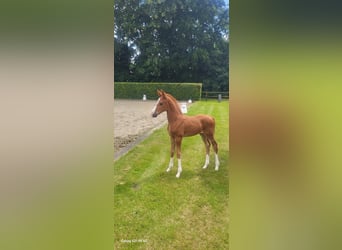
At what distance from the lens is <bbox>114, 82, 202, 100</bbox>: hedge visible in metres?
0.99

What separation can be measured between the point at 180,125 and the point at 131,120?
0.60ft

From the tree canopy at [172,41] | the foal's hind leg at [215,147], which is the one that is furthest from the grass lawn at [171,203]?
the tree canopy at [172,41]

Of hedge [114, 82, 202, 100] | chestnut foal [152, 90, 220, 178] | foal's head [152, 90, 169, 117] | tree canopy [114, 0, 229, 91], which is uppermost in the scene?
tree canopy [114, 0, 229, 91]

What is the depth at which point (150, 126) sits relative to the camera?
1.04 metres

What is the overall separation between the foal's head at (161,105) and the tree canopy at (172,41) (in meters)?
0.05

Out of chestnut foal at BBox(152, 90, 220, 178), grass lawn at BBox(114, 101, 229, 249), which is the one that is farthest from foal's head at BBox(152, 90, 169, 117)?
grass lawn at BBox(114, 101, 229, 249)

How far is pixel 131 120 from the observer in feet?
3.29

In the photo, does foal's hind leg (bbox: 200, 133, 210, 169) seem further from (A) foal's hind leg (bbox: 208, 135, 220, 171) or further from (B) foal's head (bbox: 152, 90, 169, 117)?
(B) foal's head (bbox: 152, 90, 169, 117)

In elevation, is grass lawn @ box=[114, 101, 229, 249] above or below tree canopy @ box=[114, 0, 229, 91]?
below

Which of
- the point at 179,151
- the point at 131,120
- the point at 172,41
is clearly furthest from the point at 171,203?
the point at 172,41
